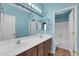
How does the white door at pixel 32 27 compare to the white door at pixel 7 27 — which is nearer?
the white door at pixel 7 27

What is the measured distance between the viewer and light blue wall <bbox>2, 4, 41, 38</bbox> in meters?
1.25

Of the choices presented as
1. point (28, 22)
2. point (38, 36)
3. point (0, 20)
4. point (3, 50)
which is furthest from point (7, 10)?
point (38, 36)

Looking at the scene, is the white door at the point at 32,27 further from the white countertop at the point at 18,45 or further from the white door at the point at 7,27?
the white door at the point at 7,27

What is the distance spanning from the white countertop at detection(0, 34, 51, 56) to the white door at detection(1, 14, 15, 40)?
3.5 inches

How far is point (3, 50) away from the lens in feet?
3.71

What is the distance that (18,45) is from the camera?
1.29 metres

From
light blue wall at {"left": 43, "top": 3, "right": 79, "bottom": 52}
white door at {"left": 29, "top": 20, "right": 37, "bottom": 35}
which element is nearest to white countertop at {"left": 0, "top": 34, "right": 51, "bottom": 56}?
white door at {"left": 29, "top": 20, "right": 37, "bottom": 35}

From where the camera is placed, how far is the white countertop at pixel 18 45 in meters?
1.07

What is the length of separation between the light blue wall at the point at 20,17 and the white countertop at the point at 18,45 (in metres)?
0.11

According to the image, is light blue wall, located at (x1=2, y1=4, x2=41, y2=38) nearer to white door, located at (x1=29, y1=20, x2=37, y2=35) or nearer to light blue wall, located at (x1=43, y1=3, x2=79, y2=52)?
white door, located at (x1=29, y1=20, x2=37, y2=35)

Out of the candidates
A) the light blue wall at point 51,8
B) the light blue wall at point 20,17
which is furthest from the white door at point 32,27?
the light blue wall at point 51,8

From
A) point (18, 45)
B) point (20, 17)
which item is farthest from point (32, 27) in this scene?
point (18, 45)

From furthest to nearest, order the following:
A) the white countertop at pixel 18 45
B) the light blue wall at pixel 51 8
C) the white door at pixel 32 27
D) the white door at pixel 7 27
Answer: the white door at pixel 32 27, the light blue wall at pixel 51 8, the white door at pixel 7 27, the white countertop at pixel 18 45

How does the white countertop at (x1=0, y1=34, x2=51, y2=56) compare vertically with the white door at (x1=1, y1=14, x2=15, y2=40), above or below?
below
